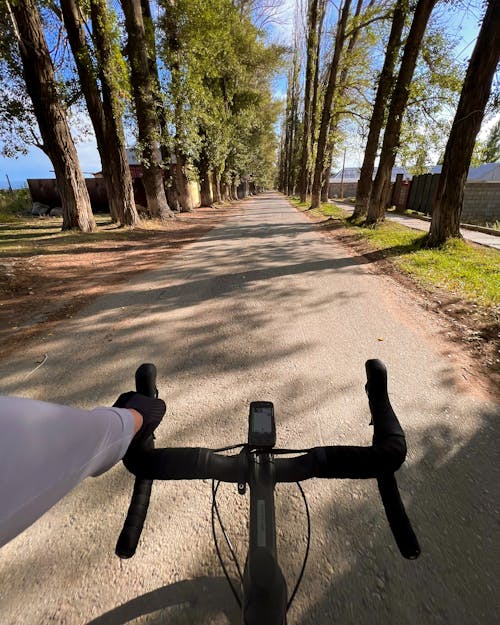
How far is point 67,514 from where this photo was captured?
1521 mm

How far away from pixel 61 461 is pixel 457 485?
6.53ft

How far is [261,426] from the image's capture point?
115cm

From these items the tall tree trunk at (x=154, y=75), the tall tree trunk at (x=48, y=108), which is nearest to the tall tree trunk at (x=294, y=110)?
the tall tree trunk at (x=154, y=75)

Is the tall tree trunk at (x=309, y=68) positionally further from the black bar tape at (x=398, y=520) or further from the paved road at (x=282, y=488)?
the black bar tape at (x=398, y=520)

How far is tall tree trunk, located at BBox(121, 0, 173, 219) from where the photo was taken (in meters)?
10.6

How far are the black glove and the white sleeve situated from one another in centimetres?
22

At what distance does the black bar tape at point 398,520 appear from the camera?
1.04 m

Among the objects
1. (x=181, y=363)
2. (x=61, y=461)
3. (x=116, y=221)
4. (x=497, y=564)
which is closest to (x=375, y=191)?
(x=116, y=221)

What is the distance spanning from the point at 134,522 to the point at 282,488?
32.3 inches

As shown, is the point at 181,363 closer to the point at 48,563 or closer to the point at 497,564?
the point at 48,563

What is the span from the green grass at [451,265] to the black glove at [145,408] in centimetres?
459

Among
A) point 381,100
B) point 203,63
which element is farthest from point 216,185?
point 381,100

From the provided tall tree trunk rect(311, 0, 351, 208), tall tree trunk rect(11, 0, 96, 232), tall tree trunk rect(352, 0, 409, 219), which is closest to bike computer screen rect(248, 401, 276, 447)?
tall tree trunk rect(11, 0, 96, 232)

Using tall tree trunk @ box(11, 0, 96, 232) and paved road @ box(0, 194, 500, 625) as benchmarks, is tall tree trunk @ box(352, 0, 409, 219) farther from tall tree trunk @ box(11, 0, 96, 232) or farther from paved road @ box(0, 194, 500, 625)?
tall tree trunk @ box(11, 0, 96, 232)
